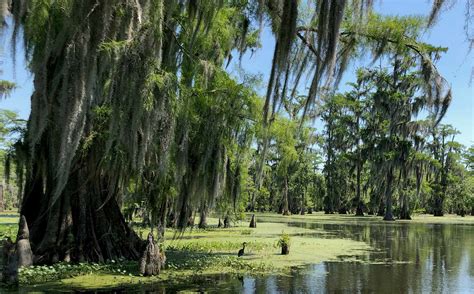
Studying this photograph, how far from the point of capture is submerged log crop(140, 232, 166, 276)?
9.48 metres

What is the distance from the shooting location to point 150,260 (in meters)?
9.55

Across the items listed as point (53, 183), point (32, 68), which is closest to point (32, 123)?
point (32, 68)

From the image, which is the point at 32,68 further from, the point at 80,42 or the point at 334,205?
the point at 334,205

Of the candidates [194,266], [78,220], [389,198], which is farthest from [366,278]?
[389,198]

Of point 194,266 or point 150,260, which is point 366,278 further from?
point 150,260

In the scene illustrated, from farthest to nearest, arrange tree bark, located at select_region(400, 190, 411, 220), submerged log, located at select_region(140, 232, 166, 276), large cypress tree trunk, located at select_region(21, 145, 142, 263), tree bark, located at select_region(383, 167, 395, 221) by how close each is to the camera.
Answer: tree bark, located at select_region(400, 190, 411, 220) → tree bark, located at select_region(383, 167, 395, 221) → large cypress tree trunk, located at select_region(21, 145, 142, 263) → submerged log, located at select_region(140, 232, 166, 276)

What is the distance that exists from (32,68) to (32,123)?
4.31 feet

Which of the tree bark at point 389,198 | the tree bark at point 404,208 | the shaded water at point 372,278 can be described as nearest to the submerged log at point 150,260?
the shaded water at point 372,278

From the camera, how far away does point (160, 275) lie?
379 inches

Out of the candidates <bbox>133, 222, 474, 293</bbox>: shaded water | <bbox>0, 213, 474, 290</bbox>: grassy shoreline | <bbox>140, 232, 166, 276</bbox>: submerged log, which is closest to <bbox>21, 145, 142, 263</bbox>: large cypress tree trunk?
<bbox>0, 213, 474, 290</bbox>: grassy shoreline

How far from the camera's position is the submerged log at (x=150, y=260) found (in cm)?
948

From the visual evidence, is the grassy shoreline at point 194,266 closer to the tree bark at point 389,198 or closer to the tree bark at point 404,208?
the tree bark at point 389,198

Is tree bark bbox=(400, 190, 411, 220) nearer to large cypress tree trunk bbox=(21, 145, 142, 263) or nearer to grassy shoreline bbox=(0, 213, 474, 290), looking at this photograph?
grassy shoreline bbox=(0, 213, 474, 290)

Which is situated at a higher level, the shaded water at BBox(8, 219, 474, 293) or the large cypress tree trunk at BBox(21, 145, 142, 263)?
the large cypress tree trunk at BBox(21, 145, 142, 263)
